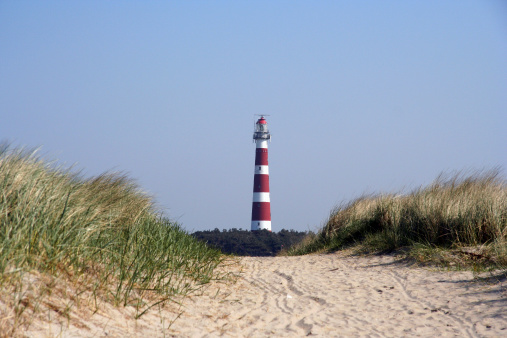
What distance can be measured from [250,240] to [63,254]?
20.5 m

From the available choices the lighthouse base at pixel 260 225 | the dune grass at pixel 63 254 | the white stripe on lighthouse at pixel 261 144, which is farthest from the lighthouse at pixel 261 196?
the dune grass at pixel 63 254

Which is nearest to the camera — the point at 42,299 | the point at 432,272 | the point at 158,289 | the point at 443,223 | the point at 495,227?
the point at 42,299

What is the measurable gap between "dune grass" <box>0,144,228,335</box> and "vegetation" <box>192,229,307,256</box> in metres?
16.3

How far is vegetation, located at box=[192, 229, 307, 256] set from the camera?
22969mm

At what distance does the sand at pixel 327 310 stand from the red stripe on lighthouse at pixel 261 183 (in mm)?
23747

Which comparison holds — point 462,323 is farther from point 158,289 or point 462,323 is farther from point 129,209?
point 129,209

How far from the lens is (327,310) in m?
5.61

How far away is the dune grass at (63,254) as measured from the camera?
3824 millimetres

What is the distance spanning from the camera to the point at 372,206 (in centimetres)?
1249

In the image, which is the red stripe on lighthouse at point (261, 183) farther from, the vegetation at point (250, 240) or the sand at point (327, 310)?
the sand at point (327, 310)

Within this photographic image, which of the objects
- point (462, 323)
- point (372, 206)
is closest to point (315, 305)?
point (462, 323)

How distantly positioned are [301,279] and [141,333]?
399cm

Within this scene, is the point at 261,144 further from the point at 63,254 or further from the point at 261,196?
the point at 63,254

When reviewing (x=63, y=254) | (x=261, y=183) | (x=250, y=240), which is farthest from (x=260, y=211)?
(x=63, y=254)
